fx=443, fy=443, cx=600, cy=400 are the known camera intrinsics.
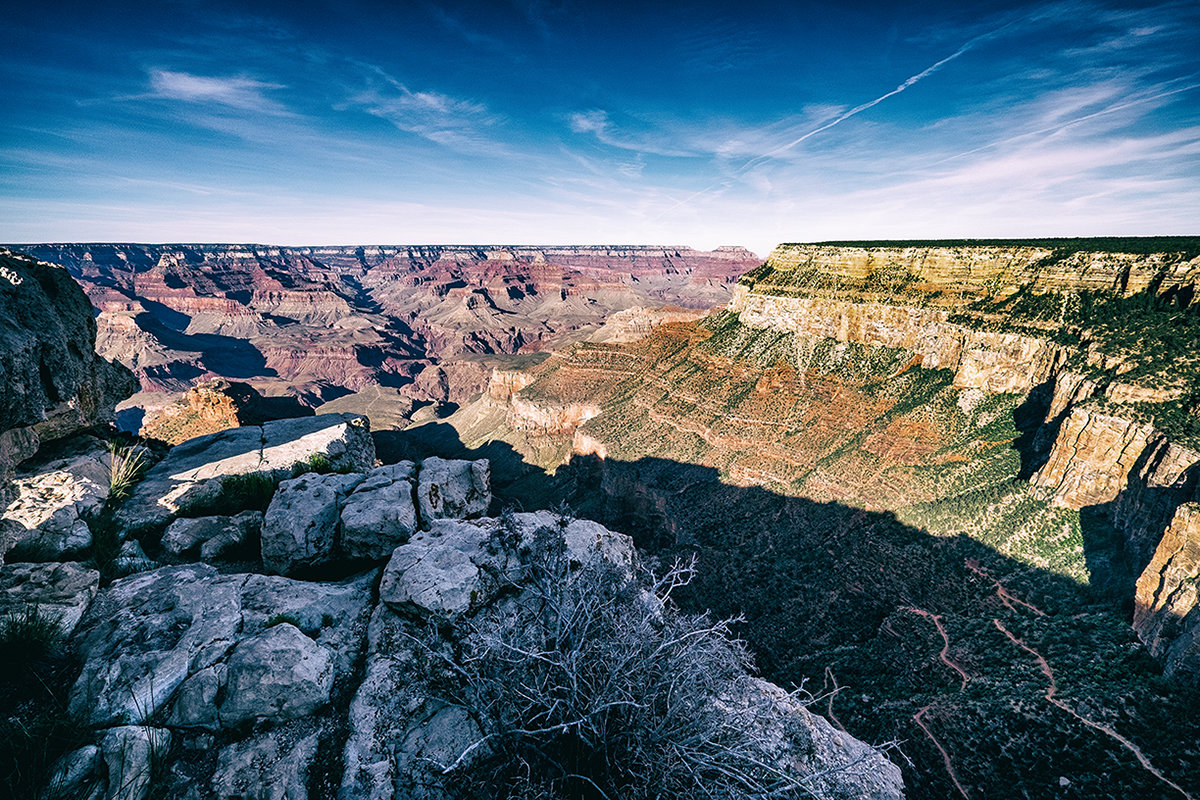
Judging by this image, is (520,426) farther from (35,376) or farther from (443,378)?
(443,378)

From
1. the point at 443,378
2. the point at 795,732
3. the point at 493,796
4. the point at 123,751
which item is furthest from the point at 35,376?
the point at 443,378

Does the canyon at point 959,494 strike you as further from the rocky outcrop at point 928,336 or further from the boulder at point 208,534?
the boulder at point 208,534

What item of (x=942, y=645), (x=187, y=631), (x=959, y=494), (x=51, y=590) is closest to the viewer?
(x=187, y=631)

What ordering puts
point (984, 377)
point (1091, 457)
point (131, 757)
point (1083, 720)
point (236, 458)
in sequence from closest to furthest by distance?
point (131, 757), point (236, 458), point (1083, 720), point (1091, 457), point (984, 377)

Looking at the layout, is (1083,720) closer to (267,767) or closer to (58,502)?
(267,767)

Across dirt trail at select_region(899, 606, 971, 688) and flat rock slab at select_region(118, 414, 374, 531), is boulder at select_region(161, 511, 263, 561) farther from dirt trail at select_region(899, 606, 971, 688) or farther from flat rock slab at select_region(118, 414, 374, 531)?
dirt trail at select_region(899, 606, 971, 688)

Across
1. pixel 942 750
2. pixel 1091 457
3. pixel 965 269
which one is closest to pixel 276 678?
pixel 942 750
